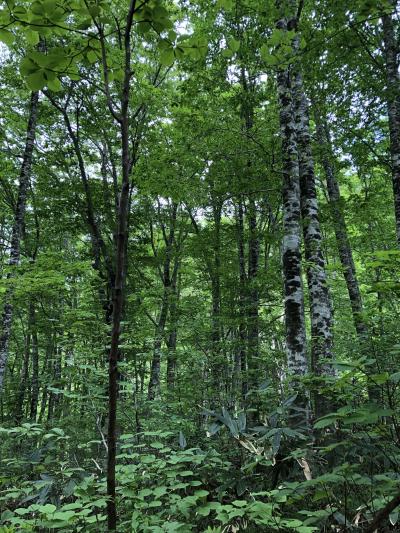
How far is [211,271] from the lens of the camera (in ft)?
44.0

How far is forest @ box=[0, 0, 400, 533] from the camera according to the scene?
2.38 metres

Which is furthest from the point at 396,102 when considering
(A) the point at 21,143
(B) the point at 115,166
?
(A) the point at 21,143

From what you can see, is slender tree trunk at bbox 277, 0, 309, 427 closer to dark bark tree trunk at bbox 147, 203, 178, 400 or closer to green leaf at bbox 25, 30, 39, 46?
green leaf at bbox 25, 30, 39, 46

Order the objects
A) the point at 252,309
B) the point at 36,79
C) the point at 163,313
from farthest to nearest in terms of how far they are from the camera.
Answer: the point at 163,313
the point at 252,309
the point at 36,79

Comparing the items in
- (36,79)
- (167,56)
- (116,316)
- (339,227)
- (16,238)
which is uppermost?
(16,238)

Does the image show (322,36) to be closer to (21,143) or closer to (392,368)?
(392,368)

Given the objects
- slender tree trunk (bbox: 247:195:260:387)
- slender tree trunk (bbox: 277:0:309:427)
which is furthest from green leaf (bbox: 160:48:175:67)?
slender tree trunk (bbox: 247:195:260:387)

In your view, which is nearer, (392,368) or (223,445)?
(392,368)

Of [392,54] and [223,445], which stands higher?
[392,54]

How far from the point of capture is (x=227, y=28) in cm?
1094

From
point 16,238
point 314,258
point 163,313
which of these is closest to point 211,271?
point 163,313

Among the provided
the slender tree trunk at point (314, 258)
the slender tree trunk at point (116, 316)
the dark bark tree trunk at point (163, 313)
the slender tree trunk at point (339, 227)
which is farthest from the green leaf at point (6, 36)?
the dark bark tree trunk at point (163, 313)

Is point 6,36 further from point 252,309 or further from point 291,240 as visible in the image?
point 252,309

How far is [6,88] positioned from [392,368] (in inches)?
598
